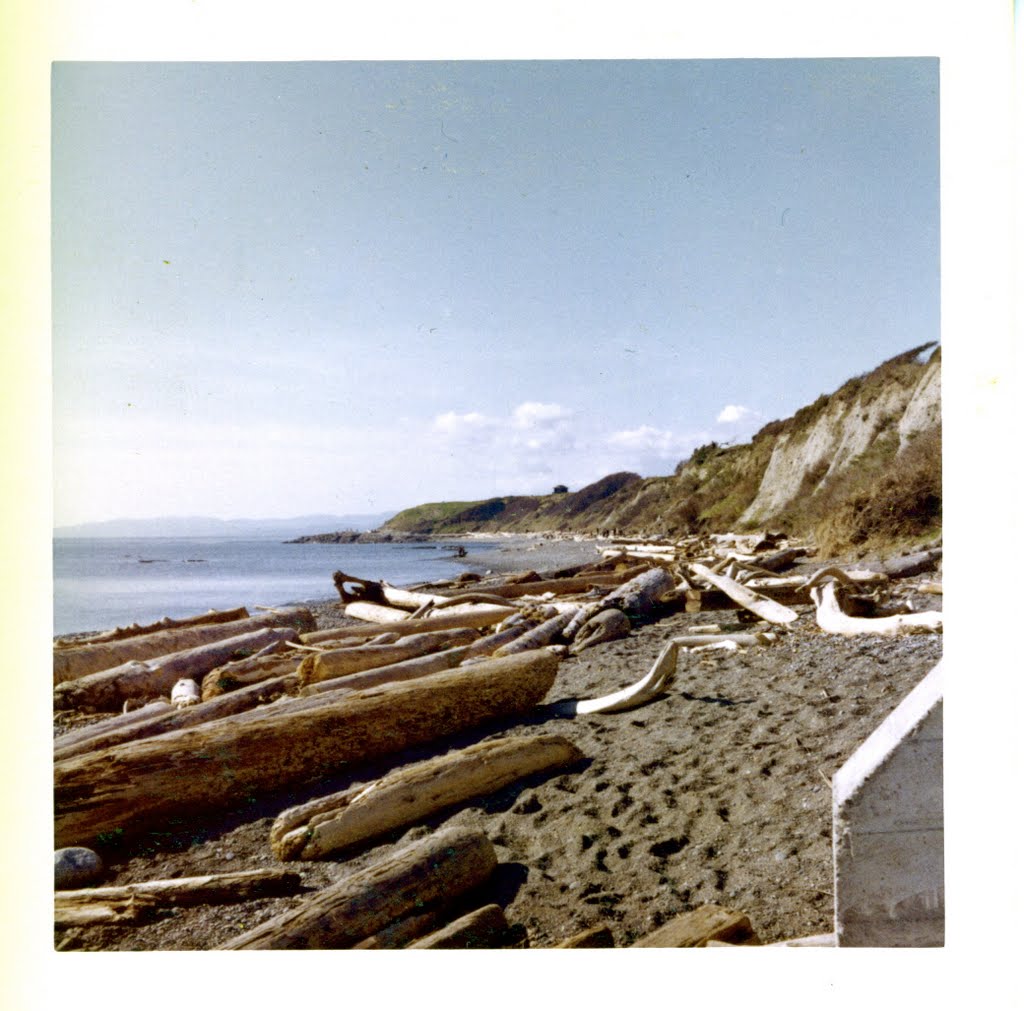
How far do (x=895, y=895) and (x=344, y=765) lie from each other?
9.05 ft

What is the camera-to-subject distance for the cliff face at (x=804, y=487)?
7.90 meters

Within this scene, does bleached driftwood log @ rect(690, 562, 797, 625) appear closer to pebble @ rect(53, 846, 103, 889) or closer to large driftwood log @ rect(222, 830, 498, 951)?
large driftwood log @ rect(222, 830, 498, 951)

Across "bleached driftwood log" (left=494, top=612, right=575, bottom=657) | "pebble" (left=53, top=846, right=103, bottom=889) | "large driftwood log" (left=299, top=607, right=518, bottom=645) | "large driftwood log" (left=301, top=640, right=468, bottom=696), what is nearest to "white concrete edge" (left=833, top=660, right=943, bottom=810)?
"large driftwood log" (left=301, top=640, right=468, bottom=696)

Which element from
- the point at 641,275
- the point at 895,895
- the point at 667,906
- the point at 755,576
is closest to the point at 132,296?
the point at 641,275

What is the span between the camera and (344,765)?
4.12 m

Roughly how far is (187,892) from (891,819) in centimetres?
291

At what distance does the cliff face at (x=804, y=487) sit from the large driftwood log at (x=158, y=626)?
217 centimetres

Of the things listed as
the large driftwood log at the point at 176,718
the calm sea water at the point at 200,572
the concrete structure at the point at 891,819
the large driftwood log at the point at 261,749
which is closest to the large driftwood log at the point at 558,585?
the calm sea water at the point at 200,572

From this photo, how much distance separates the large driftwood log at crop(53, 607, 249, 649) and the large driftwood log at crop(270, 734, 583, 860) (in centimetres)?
329

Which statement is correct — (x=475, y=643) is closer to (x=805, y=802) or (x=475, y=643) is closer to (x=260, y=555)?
(x=260, y=555)

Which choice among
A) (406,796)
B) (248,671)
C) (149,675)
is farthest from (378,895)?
(149,675)

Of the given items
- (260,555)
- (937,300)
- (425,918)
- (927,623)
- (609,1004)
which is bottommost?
(609,1004)

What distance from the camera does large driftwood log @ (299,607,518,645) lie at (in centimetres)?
715

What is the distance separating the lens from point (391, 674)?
534cm
